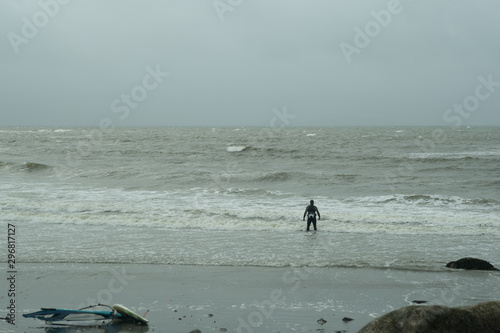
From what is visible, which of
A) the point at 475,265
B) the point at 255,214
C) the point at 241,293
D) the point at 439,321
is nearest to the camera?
the point at 439,321

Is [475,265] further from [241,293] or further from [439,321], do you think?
[439,321]

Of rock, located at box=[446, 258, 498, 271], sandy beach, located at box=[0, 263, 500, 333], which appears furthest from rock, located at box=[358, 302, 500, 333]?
rock, located at box=[446, 258, 498, 271]

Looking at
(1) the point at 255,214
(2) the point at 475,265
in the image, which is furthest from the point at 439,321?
(1) the point at 255,214

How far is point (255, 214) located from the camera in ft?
60.4

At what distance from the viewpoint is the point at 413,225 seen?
656 inches

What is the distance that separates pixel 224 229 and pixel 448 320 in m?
11.0

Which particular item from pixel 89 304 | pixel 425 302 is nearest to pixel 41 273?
pixel 89 304

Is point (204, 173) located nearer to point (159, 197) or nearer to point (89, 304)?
point (159, 197)

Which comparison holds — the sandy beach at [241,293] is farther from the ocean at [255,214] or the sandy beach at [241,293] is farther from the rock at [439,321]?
the rock at [439,321]

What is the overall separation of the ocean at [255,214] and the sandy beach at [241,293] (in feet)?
2.54

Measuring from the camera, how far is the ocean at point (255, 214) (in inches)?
483

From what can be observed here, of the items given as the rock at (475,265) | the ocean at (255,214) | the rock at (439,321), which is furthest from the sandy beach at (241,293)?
the rock at (439,321)

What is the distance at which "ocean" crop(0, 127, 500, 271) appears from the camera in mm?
12273

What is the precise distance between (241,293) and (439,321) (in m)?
4.41
